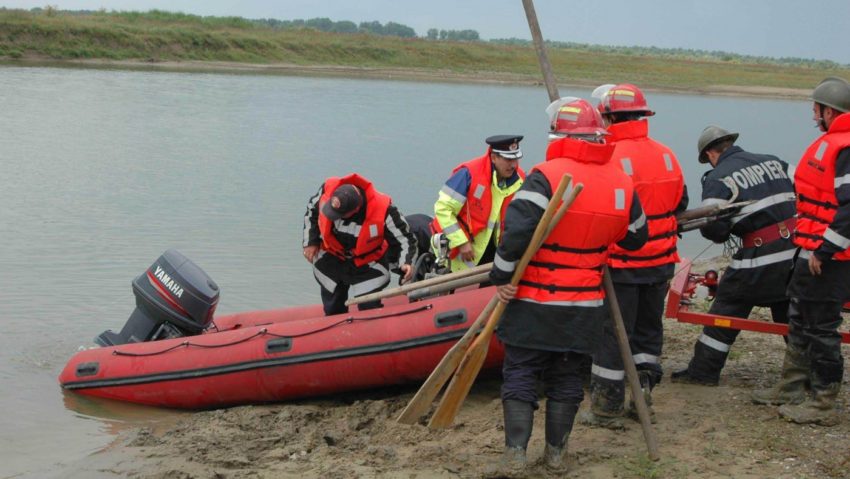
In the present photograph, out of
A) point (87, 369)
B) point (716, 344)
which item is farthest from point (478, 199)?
point (87, 369)

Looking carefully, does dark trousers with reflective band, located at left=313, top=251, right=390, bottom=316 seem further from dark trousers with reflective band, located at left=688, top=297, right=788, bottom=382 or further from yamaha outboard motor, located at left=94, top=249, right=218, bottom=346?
dark trousers with reflective band, located at left=688, top=297, right=788, bottom=382

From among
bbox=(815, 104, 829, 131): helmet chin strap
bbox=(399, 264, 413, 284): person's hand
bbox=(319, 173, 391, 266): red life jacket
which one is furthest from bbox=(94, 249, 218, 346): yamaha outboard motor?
bbox=(815, 104, 829, 131): helmet chin strap

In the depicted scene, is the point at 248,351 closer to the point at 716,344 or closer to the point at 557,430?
the point at 557,430

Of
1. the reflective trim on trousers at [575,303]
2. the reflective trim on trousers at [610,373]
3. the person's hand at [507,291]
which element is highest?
the person's hand at [507,291]

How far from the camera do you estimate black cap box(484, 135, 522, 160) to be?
18.7 feet

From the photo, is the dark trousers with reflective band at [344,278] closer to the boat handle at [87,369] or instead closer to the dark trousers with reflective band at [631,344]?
the boat handle at [87,369]

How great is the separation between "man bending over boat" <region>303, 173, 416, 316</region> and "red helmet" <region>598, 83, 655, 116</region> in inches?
63.7

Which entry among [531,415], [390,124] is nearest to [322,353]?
[531,415]

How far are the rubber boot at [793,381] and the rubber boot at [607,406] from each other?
736 mm

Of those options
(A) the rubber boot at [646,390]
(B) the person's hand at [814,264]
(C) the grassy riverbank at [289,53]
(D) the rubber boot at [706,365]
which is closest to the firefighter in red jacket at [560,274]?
(A) the rubber boot at [646,390]

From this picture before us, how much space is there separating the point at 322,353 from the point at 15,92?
17535 mm

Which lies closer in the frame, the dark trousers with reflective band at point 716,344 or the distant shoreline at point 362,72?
the dark trousers with reflective band at point 716,344

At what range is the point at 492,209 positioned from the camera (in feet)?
19.2

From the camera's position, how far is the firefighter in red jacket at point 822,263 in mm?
4660
